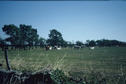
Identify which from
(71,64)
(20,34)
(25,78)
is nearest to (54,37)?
(20,34)

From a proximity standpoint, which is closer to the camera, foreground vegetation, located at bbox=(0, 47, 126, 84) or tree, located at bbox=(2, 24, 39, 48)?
foreground vegetation, located at bbox=(0, 47, 126, 84)

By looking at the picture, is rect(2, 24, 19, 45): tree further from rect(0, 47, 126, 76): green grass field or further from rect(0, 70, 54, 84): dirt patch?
rect(0, 70, 54, 84): dirt patch

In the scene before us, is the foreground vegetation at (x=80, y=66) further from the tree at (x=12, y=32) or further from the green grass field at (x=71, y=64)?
the tree at (x=12, y=32)

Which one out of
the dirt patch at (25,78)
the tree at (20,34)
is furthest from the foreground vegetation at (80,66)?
the tree at (20,34)

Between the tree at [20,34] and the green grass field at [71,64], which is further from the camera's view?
the tree at [20,34]

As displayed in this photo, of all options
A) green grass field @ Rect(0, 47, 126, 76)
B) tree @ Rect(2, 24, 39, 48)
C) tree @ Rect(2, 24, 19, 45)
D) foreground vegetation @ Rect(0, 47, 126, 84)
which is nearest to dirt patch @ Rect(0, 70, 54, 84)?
foreground vegetation @ Rect(0, 47, 126, 84)

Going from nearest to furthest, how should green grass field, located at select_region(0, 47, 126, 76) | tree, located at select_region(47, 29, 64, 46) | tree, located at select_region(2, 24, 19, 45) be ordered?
green grass field, located at select_region(0, 47, 126, 76) < tree, located at select_region(2, 24, 19, 45) < tree, located at select_region(47, 29, 64, 46)

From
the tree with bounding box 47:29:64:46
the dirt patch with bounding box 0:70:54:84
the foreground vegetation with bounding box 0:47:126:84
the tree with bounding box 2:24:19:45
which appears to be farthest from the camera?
the tree with bounding box 47:29:64:46

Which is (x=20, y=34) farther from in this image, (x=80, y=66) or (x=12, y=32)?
(x=80, y=66)

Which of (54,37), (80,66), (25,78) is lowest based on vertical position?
(80,66)

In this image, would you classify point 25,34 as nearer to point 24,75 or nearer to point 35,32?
point 35,32

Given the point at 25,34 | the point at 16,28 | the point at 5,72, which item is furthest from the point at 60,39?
the point at 5,72

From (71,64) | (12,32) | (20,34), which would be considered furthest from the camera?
(20,34)

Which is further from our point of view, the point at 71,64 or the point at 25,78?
the point at 71,64
